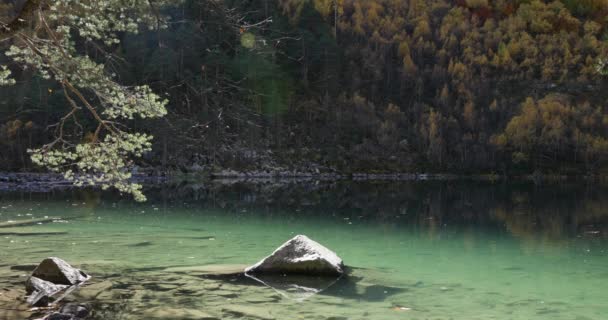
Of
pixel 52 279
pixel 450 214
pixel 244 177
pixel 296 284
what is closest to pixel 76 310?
pixel 52 279

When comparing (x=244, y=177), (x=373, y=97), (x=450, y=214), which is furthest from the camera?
(x=373, y=97)

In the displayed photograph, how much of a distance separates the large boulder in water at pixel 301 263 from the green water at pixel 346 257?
1.64 ft

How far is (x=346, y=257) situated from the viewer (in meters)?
14.5

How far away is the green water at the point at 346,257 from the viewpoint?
9156 mm

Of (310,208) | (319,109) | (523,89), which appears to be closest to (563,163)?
(523,89)

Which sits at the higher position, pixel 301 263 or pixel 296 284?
pixel 301 263

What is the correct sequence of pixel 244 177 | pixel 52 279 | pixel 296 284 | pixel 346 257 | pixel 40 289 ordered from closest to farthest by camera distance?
1. pixel 40 289
2. pixel 52 279
3. pixel 296 284
4. pixel 346 257
5. pixel 244 177

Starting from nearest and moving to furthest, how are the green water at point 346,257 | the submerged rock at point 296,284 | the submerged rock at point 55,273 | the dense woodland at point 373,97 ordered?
the green water at point 346,257 → the submerged rock at point 296,284 → the submerged rock at point 55,273 → the dense woodland at point 373,97

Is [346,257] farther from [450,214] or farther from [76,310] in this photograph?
[450,214]

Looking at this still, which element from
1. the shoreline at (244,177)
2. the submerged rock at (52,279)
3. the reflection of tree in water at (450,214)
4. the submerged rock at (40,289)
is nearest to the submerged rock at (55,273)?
the submerged rock at (52,279)

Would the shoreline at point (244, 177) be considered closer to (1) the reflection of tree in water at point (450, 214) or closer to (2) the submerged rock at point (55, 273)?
(1) the reflection of tree in water at point (450, 214)

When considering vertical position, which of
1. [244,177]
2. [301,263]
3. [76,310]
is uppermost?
[244,177]

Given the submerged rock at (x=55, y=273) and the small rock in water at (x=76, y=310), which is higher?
the submerged rock at (x=55, y=273)

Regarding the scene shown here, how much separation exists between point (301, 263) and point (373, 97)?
301ft
